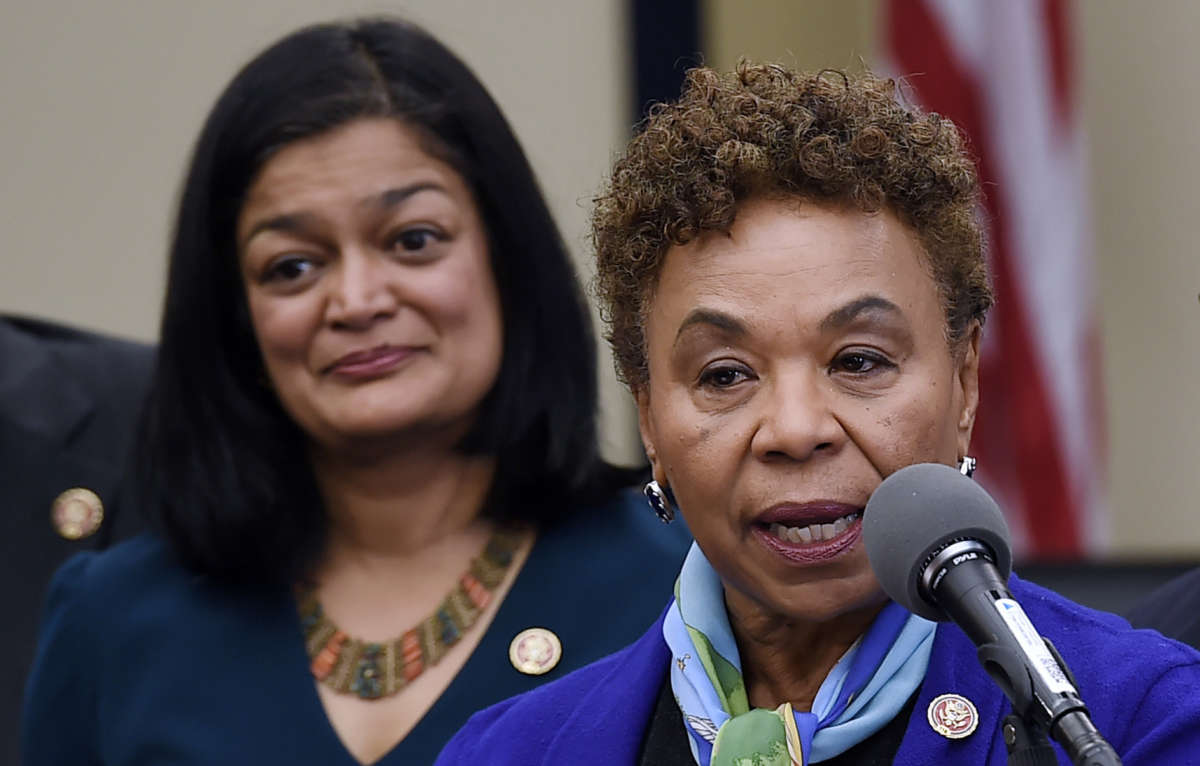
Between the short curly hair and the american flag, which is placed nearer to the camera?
the short curly hair

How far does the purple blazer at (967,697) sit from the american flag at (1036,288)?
2.99 metres

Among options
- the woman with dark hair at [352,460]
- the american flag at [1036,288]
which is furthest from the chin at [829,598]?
the american flag at [1036,288]

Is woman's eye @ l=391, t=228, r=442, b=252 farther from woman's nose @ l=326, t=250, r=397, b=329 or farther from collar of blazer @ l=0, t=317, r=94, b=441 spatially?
collar of blazer @ l=0, t=317, r=94, b=441

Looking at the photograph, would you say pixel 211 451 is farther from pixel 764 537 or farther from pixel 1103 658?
pixel 1103 658

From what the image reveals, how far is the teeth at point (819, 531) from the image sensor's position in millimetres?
2035

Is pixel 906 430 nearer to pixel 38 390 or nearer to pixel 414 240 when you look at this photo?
pixel 414 240

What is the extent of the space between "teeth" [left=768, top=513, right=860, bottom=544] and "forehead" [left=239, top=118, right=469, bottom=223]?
4.09 ft

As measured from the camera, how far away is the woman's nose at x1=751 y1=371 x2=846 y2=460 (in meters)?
2.02

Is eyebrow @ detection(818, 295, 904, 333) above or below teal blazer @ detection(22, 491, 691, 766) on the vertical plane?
above

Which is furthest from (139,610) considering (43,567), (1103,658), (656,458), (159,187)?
(159,187)

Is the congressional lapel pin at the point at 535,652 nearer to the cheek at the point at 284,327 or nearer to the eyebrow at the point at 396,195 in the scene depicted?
the cheek at the point at 284,327

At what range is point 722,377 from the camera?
6.95ft

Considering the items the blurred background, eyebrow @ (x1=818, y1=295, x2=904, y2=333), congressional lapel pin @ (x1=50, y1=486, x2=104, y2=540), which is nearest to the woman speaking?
eyebrow @ (x1=818, y1=295, x2=904, y2=333)

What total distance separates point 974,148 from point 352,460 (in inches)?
98.0
